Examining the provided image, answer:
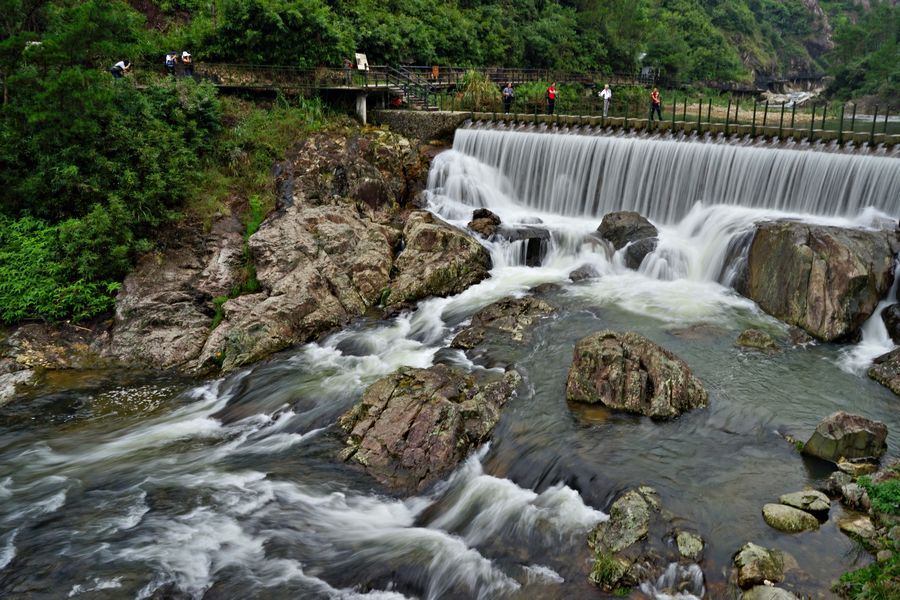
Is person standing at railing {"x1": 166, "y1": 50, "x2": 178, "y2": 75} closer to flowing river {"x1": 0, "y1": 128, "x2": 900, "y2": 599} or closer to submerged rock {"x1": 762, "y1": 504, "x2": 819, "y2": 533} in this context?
flowing river {"x1": 0, "y1": 128, "x2": 900, "y2": 599}

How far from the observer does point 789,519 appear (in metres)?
8.59

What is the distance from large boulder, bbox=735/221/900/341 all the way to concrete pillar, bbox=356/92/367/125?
17.1m

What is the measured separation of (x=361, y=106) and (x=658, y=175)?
1274cm

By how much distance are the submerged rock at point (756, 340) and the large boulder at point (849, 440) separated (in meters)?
4.01

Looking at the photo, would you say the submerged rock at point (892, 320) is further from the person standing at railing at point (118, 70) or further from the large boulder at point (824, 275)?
the person standing at railing at point (118, 70)

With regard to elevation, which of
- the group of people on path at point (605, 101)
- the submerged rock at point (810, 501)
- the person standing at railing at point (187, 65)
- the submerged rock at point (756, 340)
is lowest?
the submerged rock at point (810, 501)

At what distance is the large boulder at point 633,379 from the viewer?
38.4ft

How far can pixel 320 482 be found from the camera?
422 inches

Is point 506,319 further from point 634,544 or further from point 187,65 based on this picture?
point 187,65

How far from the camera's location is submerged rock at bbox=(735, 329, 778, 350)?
1408 cm

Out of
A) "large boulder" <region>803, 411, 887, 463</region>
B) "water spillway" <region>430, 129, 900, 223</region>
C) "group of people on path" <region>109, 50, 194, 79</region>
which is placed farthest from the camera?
"group of people on path" <region>109, 50, 194, 79</region>

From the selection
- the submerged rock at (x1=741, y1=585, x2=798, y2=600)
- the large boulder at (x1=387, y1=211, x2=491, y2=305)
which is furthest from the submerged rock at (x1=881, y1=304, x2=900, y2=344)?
the large boulder at (x1=387, y1=211, x2=491, y2=305)

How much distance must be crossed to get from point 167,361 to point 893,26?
74.8 m

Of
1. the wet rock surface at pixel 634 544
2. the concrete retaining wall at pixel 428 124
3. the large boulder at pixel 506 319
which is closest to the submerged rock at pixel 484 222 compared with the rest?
the large boulder at pixel 506 319
